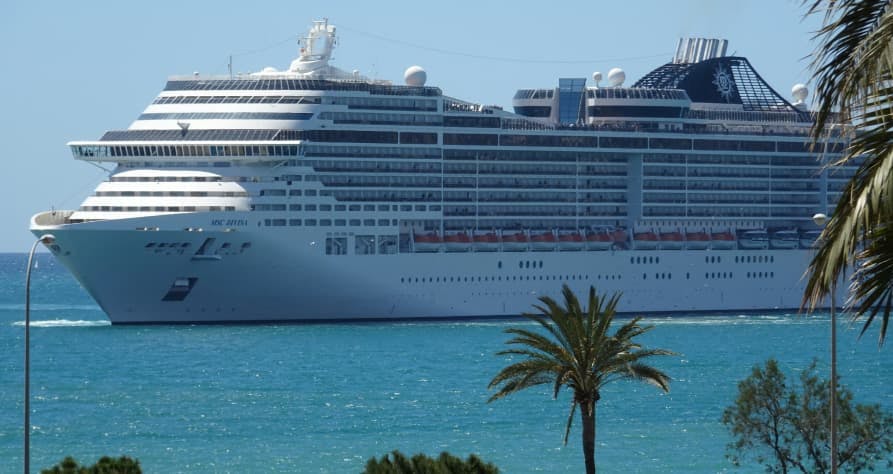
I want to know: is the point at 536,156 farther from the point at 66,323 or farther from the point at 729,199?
the point at 66,323

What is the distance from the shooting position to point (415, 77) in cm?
6531

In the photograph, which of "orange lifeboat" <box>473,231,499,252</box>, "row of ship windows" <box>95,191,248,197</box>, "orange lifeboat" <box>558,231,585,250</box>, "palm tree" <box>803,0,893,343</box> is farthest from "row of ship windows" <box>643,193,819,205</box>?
"palm tree" <box>803,0,893,343</box>

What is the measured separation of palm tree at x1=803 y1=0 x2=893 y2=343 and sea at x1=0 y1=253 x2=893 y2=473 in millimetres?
25408

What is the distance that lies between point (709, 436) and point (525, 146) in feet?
103

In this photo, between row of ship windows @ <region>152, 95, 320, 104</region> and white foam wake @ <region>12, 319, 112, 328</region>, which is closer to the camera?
row of ship windows @ <region>152, 95, 320, 104</region>

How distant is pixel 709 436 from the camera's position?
37594 millimetres

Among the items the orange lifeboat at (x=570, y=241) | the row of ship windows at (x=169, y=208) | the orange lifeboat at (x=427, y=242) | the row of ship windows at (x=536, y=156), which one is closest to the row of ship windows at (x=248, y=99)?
the row of ship windows at (x=169, y=208)

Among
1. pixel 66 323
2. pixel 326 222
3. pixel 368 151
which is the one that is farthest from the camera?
pixel 66 323

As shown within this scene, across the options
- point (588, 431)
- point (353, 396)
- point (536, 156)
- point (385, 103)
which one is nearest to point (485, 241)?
point (536, 156)

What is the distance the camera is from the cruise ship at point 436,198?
5894cm

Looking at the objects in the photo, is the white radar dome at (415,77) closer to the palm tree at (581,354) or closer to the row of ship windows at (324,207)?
the row of ship windows at (324,207)

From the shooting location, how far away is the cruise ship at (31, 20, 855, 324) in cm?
5894

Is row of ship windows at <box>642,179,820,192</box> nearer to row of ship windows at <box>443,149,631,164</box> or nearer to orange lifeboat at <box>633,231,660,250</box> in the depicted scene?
row of ship windows at <box>443,149,631,164</box>

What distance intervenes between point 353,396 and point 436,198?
797 inches
